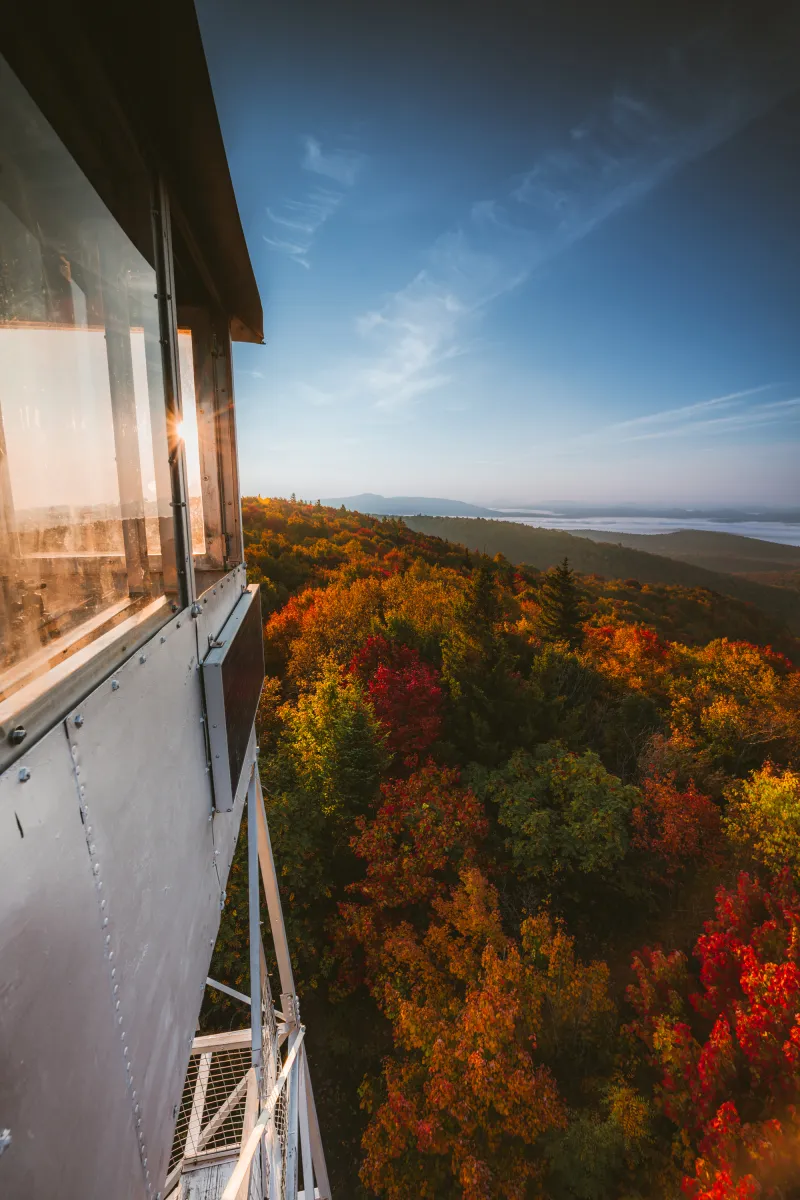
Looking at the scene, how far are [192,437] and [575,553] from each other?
156917 millimetres

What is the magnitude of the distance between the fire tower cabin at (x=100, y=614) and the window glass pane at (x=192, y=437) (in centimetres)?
112

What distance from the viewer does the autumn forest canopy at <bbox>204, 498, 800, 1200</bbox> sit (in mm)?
10508

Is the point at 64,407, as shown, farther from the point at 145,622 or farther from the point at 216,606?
the point at 216,606

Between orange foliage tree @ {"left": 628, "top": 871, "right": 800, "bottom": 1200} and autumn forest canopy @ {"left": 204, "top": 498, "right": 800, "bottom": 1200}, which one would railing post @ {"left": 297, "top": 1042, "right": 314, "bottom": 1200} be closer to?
autumn forest canopy @ {"left": 204, "top": 498, "right": 800, "bottom": 1200}

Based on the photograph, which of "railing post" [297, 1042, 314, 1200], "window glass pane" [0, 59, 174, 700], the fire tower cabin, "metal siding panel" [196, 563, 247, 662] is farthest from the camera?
"railing post" [297, 1042, 314, 1200]

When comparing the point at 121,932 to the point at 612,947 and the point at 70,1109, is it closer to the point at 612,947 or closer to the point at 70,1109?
the point at 70,1109

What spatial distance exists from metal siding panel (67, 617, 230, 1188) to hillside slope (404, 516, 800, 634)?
116 m

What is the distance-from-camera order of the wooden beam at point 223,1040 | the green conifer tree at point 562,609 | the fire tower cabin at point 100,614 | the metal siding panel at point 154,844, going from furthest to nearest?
the green conifer tree at point 562,609 → the wooden beam at point 223,1040 → the metal siding panel at point 154,844 → the fire tower cabin at point 100,614

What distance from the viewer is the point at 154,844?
2.13 meters

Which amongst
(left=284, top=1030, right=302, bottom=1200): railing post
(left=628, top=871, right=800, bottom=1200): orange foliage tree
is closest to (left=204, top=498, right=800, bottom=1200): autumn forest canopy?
(left=628, top=871, right=800, bottom=1200): orange foliage tree

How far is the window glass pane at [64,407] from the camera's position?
4.87 feet

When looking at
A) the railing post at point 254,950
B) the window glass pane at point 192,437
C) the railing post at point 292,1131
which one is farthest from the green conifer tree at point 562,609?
the window glass pane at point 192,437

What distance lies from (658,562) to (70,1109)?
6345 inches

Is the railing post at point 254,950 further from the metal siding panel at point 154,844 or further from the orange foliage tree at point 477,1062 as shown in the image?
the orange foliage tree at point 477,1062
